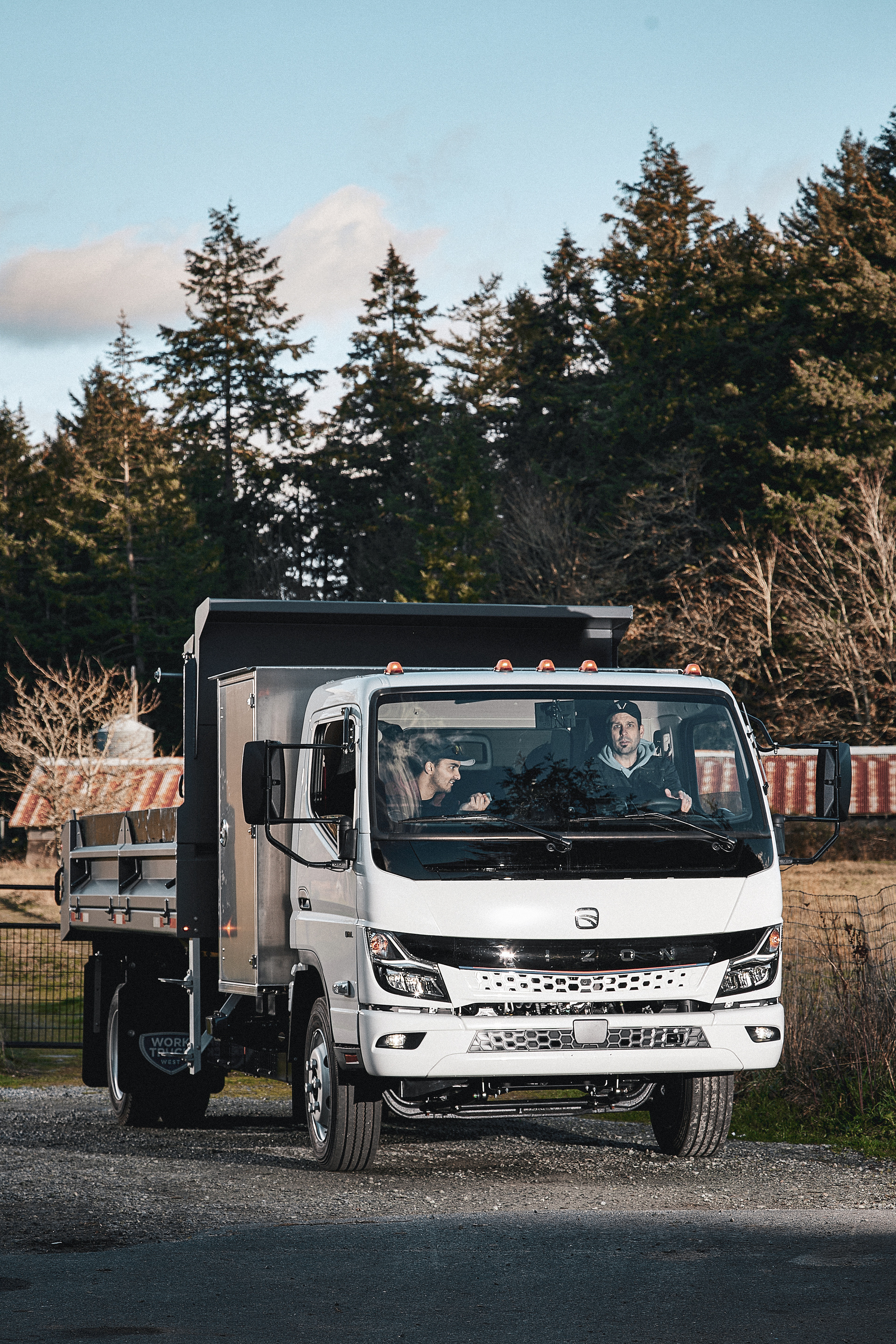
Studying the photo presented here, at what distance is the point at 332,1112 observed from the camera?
923 cm

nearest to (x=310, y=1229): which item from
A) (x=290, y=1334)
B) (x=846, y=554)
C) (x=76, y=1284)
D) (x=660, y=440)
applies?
(x=76, y=1284)

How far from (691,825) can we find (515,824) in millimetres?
898

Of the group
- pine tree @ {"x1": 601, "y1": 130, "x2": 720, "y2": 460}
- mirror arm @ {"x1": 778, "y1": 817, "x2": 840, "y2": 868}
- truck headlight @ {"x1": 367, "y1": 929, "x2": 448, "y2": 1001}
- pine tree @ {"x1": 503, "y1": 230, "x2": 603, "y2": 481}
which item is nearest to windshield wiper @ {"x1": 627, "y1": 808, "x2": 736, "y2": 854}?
mirror arm @ {"x1": 778, "y1": 817, "x2": 840, "y2": 868}

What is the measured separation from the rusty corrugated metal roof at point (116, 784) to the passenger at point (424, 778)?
29.5 meters

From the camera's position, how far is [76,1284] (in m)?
6.81

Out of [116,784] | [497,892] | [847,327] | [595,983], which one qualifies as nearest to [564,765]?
[497,892]

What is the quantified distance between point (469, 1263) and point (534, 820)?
93.9 inches

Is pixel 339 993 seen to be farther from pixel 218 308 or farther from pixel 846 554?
pixel 218 308

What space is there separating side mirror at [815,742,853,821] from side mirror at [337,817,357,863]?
2.31 meters

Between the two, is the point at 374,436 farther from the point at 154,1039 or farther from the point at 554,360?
the point at 154,1039

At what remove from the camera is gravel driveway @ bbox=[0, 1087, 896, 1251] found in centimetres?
829

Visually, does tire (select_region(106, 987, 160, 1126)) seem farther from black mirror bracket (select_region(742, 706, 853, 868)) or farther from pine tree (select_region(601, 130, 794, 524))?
pine tree (select_region(601, 130, 794, 524))

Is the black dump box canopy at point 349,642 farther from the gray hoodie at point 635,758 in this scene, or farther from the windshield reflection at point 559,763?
the gray hoodie at point 635,758

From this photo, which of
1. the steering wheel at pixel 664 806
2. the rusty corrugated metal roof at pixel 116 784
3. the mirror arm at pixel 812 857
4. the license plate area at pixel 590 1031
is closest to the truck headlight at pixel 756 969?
the mirror arm at pixel 812 857
